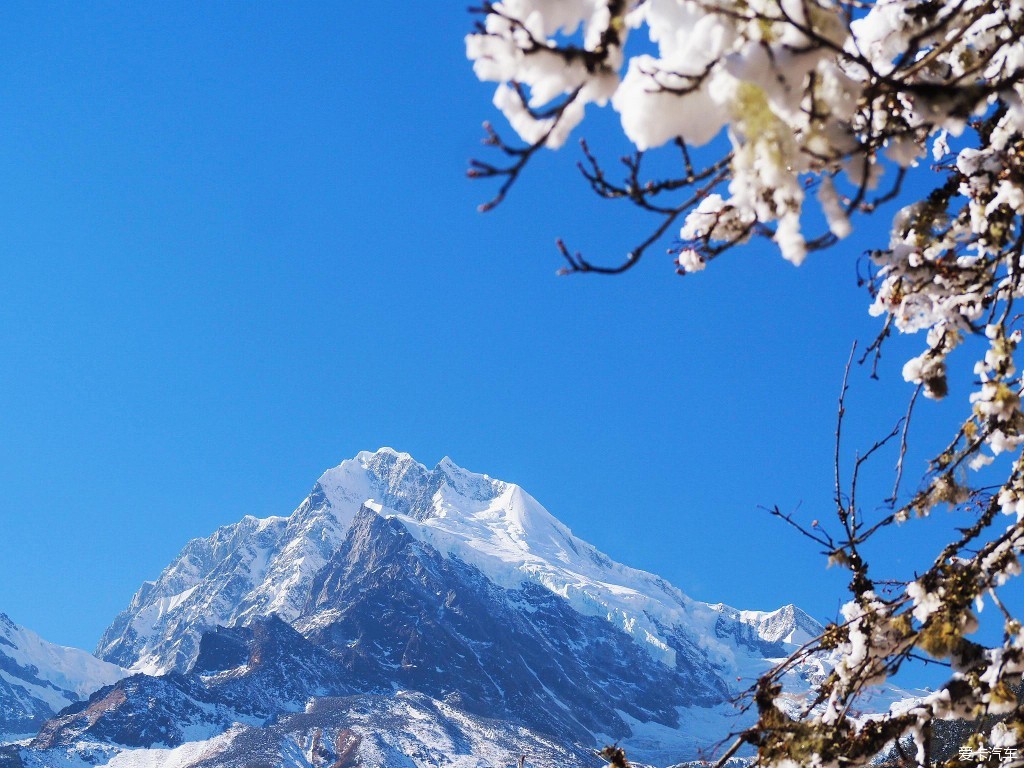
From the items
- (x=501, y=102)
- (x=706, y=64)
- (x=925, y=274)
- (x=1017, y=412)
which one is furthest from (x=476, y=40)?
(x=1017, y=412)

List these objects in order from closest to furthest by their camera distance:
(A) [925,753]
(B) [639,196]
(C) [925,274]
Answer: (B) [639,196]
(C) [925,274]
(A) [925,753]

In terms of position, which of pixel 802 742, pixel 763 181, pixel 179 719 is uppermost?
pixel 179 719

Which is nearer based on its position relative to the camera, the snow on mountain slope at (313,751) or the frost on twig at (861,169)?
the frost on twig at (861,169)

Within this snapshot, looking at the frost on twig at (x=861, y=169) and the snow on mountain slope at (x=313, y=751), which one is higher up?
the snow on mountain slope at (x=313, y=751)

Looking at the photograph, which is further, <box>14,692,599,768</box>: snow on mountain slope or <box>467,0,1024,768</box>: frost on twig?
<box>14,692,599,768</box>: snow on mountain slope

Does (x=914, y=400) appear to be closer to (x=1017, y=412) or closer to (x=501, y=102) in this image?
(x=1017, y=412)

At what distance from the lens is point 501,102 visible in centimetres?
245

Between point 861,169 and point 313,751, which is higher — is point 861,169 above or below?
below

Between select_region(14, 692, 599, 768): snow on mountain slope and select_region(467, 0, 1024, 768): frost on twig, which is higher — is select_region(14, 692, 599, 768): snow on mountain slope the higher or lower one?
the higher one

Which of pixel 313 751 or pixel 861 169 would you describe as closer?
pixel 861 169

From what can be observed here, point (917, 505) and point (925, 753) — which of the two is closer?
point (925, 753)

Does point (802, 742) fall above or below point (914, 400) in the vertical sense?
below

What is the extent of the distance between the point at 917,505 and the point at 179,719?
215044 mm

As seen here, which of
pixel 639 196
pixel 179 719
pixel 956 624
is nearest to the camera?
pixel 639 196
